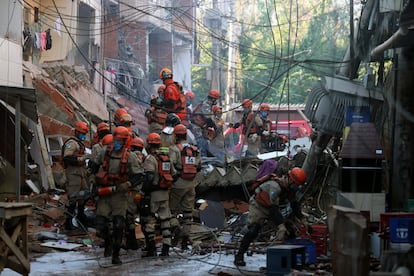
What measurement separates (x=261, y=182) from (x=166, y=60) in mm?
29714

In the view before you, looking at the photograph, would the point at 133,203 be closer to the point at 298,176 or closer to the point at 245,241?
the point at 245,241

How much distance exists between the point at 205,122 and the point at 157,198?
741 cm

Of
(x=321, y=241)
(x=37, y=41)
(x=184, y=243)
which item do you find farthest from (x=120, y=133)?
(x=37, y=41)

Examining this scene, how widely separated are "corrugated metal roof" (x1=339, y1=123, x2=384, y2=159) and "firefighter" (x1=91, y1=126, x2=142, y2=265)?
346 cm

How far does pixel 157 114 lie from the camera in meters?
17.6

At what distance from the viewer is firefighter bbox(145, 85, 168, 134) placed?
17.5 meters

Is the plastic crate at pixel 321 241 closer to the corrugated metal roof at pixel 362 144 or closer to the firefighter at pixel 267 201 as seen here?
the firefighter at pixel 267 201

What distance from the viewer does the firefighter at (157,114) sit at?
17.5 meters

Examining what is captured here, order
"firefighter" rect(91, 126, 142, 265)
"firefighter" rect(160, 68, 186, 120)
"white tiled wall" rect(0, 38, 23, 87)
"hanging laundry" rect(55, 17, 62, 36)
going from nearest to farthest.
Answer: "firefighter" rect(91, 126, 142, 265) < "firefighter" rect(160, 68, 186, 120) < "white tiled wall" rect(0, 38, 23, 87) < "hanging laundry" rect(55, 17, 62, 36)

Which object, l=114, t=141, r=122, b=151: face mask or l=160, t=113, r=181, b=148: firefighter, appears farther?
l=160, t=113, r=181, b=148: firefighter

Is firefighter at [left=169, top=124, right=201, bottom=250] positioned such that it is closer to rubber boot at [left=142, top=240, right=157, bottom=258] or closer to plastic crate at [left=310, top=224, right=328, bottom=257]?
rubber boot at [left=142, top=240, right=157, bottom=258]

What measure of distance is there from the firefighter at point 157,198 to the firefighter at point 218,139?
6874 millimetres

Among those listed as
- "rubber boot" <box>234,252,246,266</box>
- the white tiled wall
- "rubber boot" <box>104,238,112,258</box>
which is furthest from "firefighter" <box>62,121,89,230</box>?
the white tiled wall

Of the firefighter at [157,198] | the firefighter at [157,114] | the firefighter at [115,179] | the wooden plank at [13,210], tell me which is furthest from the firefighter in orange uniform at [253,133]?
the wooden plank at [13,210]
